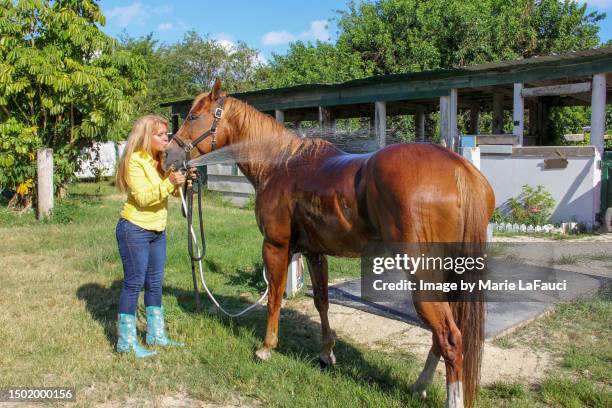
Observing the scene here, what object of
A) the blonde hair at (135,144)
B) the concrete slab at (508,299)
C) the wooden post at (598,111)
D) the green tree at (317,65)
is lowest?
the concrete slab at (508,299)

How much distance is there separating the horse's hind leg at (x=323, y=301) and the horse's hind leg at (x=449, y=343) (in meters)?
1.21

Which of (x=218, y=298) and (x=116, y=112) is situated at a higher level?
(x=116, y=112)

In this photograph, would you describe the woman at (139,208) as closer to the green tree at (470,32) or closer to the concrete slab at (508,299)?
the concrete slab at (508,299)

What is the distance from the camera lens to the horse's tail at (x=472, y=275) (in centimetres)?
283

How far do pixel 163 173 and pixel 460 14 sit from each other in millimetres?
19557

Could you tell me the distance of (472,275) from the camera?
295 cm

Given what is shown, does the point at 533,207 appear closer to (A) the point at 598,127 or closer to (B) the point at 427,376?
(A) the point at 598,127

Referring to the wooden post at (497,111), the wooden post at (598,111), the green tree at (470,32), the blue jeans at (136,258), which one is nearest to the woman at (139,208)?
the blue jeans at (136,258)

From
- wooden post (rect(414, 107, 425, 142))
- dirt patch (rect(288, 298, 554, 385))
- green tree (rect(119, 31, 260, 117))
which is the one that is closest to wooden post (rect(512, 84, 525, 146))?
wooden post (rect(414, 107, 425, 142))

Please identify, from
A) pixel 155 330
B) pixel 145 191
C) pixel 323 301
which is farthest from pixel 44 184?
pixel 323 301

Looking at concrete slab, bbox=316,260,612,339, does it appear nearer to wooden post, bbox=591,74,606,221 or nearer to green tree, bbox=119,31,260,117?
wooden post, bbox=591,74,606,221

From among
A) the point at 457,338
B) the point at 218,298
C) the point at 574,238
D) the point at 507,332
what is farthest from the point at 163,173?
the point at 574,238

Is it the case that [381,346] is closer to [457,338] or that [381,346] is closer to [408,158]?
[457,338]

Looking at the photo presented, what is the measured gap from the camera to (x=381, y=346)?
14.0 feet
